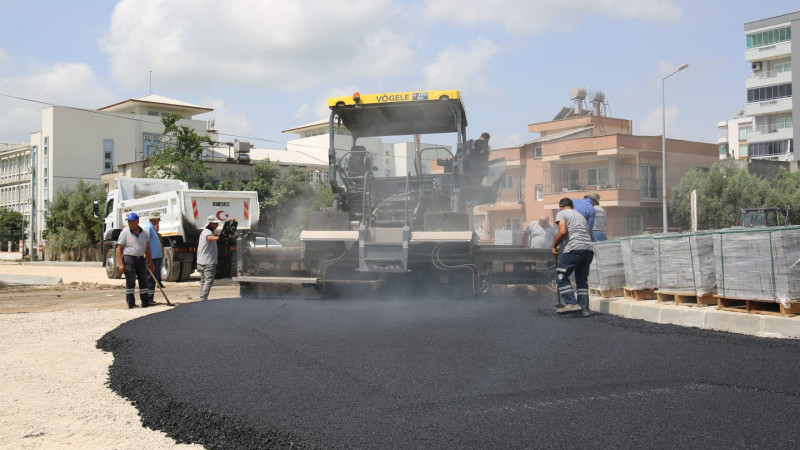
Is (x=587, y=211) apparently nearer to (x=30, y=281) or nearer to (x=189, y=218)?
(x=189, y=218)

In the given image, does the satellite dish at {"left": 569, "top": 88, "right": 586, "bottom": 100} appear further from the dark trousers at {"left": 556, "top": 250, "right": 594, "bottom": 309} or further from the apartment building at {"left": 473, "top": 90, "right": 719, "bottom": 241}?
the dark trousers at {"left": 556, "top": 250, "right": 594, "bottom": 309}

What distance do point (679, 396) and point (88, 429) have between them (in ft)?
11.2

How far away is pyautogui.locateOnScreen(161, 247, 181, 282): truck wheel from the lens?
1611 cm

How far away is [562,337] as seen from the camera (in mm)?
6332

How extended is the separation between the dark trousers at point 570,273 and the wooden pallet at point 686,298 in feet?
2.85

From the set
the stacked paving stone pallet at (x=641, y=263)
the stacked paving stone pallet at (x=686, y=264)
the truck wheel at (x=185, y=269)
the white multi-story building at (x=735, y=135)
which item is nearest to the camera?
the stacked paving stone pallet at (x=686, y=264)

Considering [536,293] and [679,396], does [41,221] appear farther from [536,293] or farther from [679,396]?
[679,396]

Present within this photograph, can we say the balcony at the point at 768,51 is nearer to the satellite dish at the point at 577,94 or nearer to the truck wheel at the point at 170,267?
the satellite dish at the point at 577,94

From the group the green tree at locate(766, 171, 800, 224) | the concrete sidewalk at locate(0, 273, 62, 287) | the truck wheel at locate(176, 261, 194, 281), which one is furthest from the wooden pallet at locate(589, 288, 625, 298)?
the green tree at locate(766, 171, 800, 224)

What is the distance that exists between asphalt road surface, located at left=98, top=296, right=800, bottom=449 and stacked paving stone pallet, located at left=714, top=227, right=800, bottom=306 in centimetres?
59

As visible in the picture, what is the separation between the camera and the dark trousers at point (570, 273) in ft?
25.6

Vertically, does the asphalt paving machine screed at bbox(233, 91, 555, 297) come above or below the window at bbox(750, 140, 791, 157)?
below

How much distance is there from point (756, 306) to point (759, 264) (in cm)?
40

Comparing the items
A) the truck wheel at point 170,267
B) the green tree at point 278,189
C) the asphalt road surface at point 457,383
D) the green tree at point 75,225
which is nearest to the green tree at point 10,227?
the green tree at point 75,225
